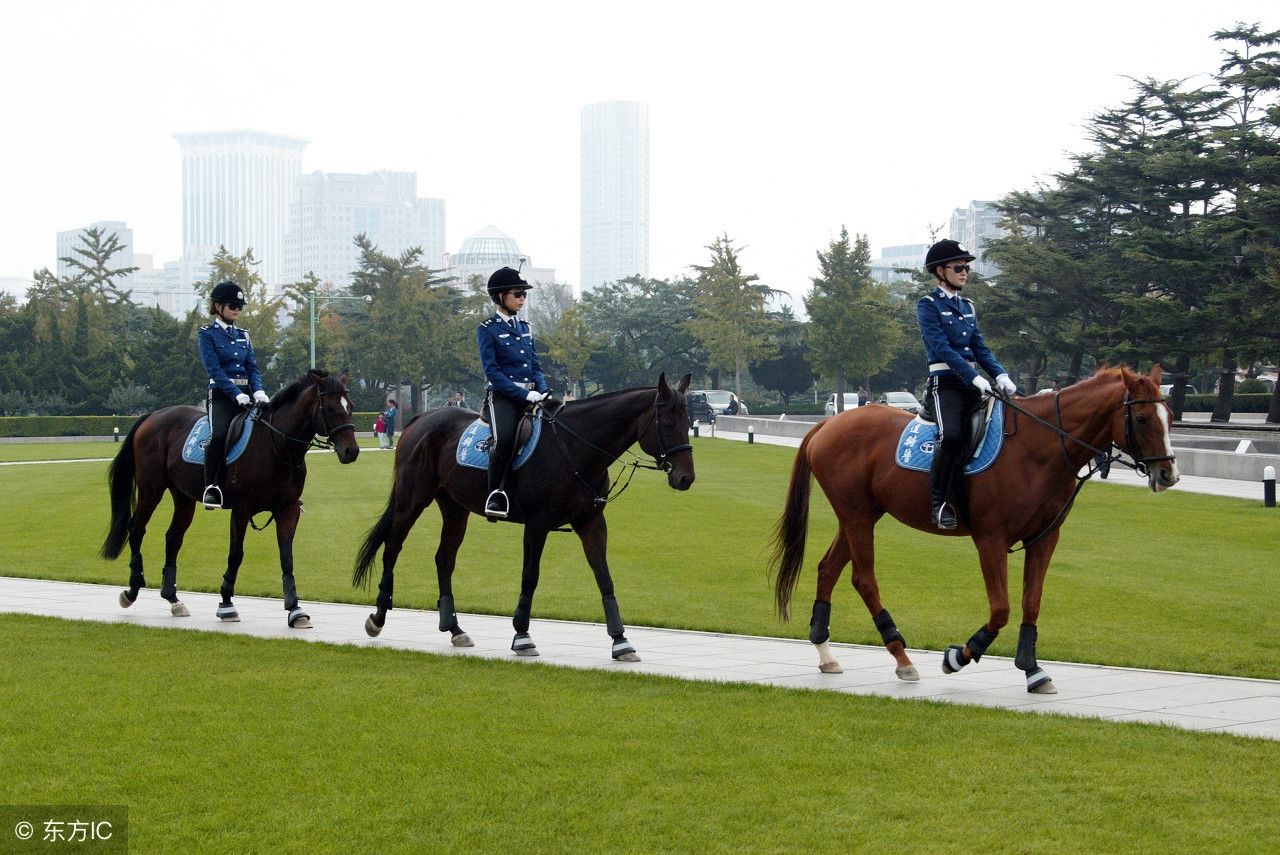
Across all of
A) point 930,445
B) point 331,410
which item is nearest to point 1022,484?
point 930,445

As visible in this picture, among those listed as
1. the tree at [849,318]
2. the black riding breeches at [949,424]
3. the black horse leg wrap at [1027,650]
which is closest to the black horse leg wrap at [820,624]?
the black riding breeches at [949,424]

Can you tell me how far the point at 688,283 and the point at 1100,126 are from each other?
142 feet

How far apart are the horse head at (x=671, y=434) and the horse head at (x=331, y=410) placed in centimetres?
354

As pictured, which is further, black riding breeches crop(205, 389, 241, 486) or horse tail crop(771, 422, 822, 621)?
black riding breeches crop(205, 389, 241, 486)

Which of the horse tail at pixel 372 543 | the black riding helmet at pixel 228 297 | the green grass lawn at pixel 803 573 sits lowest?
the green grass lawn at pixel 803 573

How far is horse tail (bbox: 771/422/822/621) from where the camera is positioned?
37.1 feet

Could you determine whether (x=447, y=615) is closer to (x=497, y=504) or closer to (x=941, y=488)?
(x=497, y=504)

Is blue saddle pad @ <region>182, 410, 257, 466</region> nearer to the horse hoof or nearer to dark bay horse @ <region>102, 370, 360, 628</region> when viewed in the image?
dark bay horse @ <region>102, 370, 360, 628</region>

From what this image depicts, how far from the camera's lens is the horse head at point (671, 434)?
10.8 meters

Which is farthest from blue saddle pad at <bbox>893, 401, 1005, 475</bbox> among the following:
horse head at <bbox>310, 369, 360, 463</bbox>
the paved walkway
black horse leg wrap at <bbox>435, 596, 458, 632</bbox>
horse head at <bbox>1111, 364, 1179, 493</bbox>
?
horse head at <bbox>310, 369, 360, 463</bbox>

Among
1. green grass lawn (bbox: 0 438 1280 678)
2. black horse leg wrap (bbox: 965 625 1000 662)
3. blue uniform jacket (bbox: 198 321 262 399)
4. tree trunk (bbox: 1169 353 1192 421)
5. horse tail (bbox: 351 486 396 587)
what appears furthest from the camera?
tree trunk (bbox: 1169 353 1192 421)

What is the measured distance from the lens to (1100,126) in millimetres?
59969

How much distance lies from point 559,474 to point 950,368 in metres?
3.36

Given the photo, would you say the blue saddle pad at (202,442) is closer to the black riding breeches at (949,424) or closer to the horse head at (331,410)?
the horse head at (331,410)
